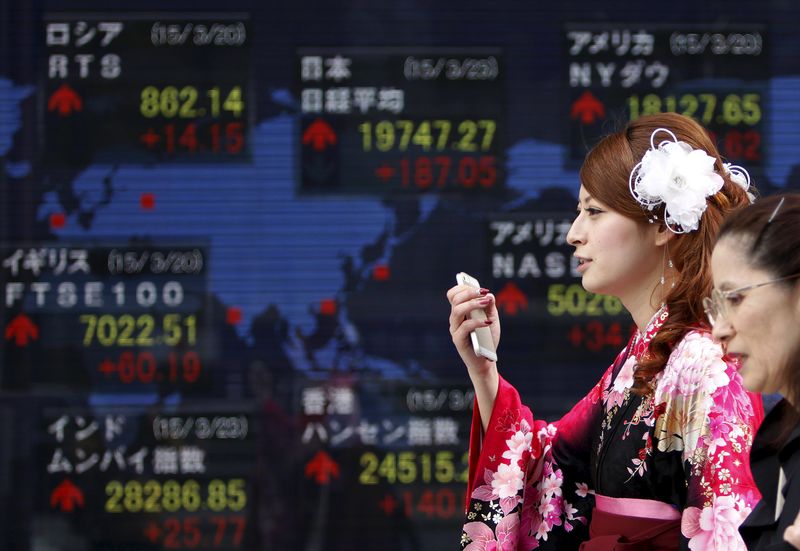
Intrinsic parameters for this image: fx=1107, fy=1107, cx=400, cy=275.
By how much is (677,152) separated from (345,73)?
1943mm

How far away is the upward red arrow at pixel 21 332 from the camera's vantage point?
364 centimetres

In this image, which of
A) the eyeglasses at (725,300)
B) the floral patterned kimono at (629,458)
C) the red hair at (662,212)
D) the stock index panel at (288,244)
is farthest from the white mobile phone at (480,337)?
the stock index panel at (288,244)

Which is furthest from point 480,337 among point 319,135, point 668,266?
point 319,135

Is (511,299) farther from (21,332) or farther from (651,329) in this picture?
(651,329)

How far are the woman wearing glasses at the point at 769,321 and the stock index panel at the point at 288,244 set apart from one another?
7.56ft

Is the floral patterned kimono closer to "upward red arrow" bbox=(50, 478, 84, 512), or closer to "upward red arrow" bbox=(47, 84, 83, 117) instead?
"upward red arrow" bbox=(50, 478, 84, 512)

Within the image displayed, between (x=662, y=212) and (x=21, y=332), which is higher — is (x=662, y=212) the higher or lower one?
the higher one

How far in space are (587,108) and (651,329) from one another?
193 centimetres

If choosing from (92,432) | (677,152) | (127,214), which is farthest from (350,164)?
(677,152)

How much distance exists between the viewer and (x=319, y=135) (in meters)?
3.72

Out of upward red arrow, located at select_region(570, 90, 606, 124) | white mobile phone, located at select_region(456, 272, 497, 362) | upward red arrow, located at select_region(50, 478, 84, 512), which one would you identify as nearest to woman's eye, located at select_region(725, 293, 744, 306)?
white mobile phone, located at select_region(456, 272, 497, 362)

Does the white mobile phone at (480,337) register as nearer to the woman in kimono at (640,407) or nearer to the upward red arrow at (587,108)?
the woman in kimono at (640,407)

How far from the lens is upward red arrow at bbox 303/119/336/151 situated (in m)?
3.72

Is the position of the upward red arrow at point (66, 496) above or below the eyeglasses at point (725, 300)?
below
